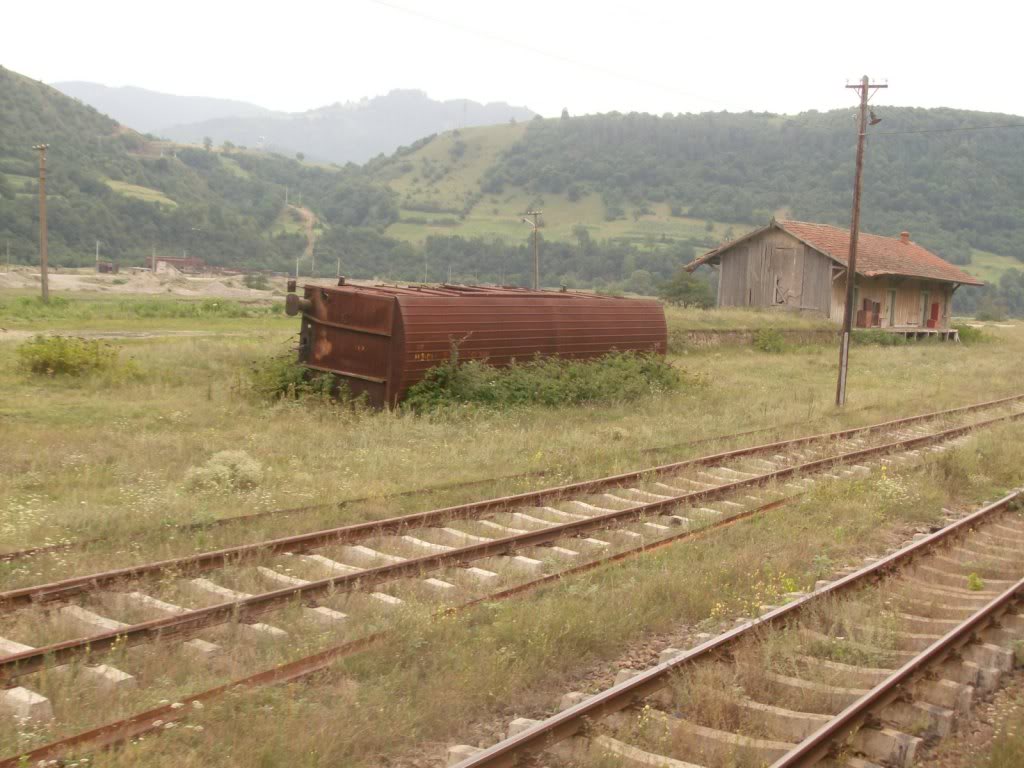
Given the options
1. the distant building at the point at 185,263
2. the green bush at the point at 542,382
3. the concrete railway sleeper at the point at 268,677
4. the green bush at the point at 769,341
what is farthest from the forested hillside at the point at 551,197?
the concrete railway sleeper at the point at 268,677

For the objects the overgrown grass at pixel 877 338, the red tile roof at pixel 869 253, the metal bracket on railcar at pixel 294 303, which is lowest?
the overgrown grass at pixel 877 338

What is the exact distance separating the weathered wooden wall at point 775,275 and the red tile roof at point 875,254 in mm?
700

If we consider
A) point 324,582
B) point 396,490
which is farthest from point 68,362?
point 324,582

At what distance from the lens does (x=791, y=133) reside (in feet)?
488

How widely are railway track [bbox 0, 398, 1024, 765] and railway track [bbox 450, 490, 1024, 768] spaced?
1975 millimetres

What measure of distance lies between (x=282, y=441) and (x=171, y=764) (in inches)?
405

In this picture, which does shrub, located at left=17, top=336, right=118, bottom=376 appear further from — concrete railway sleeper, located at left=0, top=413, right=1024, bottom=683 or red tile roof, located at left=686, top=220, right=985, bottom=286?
red tile roof, located at left=686, top=220, right=985, bottom=286

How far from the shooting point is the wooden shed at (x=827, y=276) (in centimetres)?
4322

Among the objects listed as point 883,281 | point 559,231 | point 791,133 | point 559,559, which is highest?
point 791,133

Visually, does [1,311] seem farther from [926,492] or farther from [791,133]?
[791,133]

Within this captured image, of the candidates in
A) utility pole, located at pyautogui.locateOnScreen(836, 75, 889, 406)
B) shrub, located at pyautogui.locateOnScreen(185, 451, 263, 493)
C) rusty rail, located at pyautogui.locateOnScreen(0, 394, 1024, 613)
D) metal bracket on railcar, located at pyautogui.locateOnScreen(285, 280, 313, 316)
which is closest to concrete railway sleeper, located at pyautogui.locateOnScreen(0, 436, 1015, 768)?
rusty rail, located at pyautogui.locateOnScreen(0, 394, 1024, 613)

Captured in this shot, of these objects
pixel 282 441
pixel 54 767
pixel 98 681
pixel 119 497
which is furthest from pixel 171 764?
pixel 282 441

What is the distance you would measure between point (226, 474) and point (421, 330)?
7.09m

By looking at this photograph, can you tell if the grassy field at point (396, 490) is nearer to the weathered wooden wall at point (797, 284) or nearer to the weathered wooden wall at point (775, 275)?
the weathered wooden wall at point (797, 284)
